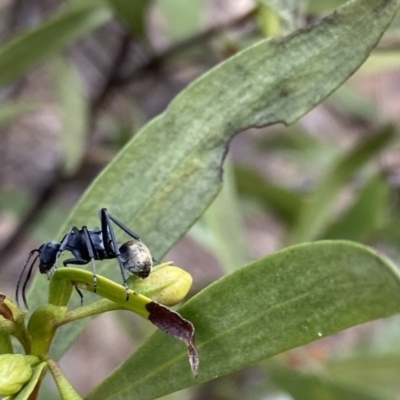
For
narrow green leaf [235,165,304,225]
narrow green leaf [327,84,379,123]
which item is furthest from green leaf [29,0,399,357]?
narrow green leaf [327,84,379,123]

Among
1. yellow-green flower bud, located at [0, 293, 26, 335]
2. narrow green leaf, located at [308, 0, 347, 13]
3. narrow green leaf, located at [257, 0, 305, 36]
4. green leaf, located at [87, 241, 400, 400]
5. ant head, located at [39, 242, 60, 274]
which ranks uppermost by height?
yellow-green flower bud, located at [0, 293, 26, 335]

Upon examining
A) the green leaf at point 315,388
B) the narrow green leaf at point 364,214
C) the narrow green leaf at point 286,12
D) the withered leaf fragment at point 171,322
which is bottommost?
the narrow green leaf at point 364,214

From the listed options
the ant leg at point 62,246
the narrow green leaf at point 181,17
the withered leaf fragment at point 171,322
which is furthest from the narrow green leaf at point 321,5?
the withered leaf fragment at point 171,322

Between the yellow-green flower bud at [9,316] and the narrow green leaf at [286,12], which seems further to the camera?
the narrow green leaf at [286,12]

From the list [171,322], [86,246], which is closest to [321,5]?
[86,246]

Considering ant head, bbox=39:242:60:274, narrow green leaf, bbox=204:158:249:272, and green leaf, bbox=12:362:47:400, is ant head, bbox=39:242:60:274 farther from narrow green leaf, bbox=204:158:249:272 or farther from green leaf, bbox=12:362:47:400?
narrow green leaf, bbox=204:158:249:272

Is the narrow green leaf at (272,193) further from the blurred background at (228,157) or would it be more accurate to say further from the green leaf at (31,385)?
the green leaf at (31,385)
